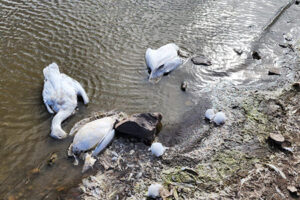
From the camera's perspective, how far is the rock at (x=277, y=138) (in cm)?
415

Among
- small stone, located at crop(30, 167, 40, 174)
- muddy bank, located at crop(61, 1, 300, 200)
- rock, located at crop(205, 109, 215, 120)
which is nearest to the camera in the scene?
muddy bank, located at crop(61, 1, 300, 200)

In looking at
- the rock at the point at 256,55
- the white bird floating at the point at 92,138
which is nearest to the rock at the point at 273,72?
the rock at the point at 256,55

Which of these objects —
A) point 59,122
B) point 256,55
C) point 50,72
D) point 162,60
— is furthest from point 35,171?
point 256,55

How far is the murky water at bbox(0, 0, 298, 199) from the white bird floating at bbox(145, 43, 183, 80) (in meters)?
0.17

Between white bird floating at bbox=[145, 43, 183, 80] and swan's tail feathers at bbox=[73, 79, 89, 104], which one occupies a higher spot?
white bird floating at bbox=[145, 43, 183, 80]

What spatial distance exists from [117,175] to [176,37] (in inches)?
181

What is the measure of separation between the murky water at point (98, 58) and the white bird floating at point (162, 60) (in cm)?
17

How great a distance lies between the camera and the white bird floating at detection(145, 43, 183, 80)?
5734 mm

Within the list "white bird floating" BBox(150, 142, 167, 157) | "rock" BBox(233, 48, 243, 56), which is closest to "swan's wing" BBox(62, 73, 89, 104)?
"white bird floating" BBox(150, 142, 167, 157)

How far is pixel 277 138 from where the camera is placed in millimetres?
4199

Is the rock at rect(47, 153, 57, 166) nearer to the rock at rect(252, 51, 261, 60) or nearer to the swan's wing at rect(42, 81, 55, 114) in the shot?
the swan's wing at rect(42, 81, 55, 114)

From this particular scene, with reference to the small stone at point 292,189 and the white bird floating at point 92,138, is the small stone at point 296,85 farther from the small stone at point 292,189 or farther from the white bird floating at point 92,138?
the white bird floating at point 92,138

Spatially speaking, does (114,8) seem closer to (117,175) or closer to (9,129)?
(9,129)

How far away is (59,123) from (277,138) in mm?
3883
